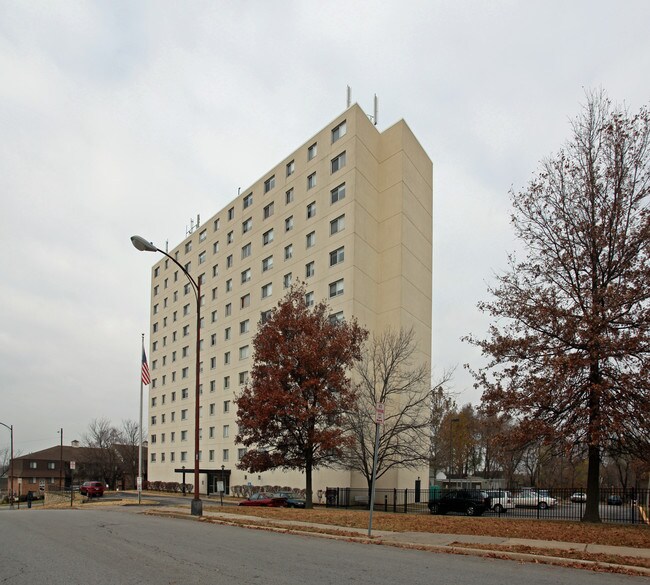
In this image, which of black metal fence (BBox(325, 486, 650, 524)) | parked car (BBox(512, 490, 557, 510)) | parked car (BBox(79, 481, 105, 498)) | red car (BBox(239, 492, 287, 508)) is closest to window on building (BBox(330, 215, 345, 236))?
black metal fence (BBox(325, 486, 650, 524))

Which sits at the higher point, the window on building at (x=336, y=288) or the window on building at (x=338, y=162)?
the window on building at (x=338, y=162)

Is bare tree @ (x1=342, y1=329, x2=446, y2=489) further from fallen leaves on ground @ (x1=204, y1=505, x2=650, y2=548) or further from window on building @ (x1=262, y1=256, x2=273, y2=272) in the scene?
window on building @ (x1=262, y1=256, x2=273, y2=272)

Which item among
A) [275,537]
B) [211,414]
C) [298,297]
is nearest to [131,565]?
[275,537]

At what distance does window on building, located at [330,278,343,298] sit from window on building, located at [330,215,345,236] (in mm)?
4068

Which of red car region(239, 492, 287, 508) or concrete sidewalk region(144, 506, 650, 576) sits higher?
concrete sidewalk region(144, 506, 650, 576)

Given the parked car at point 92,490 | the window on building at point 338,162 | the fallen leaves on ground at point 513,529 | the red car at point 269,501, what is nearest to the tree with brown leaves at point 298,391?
the red car at point 269,501

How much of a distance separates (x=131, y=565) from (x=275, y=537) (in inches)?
212

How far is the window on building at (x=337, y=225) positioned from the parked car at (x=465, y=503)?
71.8ft

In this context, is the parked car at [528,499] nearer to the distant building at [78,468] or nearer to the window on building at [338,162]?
the window on building at [338,162]

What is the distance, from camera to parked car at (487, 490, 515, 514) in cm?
3094

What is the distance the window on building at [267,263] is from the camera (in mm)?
53972

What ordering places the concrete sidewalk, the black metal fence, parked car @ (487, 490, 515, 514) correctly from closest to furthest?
the concrete sidewalk
the black metal fence
parked car @ (487, 490, 515, 514)

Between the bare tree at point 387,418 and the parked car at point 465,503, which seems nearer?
the parked car at point 465,503

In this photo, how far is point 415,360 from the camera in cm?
4578
